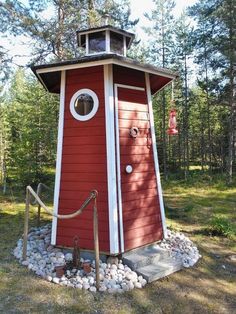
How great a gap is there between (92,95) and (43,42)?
5.73m

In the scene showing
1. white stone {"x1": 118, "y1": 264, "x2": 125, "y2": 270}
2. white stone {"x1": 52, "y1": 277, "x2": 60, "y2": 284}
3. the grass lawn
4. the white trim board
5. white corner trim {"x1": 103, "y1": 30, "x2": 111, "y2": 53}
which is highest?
white corner trim {"x1": 103, "y1": 30, "x2": 111, "y2": 53}

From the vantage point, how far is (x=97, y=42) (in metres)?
5.33

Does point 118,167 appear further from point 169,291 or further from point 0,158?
point 0,158

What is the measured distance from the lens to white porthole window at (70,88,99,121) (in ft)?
16.0

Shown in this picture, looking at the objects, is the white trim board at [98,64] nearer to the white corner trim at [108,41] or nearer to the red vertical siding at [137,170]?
the red vertical siding at [137,170]

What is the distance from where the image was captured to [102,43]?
528cm

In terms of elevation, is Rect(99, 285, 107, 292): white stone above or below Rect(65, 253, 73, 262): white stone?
below

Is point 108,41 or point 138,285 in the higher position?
point 108,41

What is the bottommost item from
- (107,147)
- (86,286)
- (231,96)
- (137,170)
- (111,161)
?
(86,286)

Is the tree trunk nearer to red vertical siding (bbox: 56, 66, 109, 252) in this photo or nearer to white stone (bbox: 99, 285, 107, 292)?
red vertical siding (bbox: 56, 66, 109, 252)

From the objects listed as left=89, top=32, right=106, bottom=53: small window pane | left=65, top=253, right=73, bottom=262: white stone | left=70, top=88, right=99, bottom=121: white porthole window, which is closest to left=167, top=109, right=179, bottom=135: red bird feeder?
left=70, top=88, right=99, bottom=121: white porthole window

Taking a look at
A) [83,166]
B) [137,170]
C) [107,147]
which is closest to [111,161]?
[107,147]

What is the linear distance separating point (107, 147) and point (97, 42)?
1.92 meters

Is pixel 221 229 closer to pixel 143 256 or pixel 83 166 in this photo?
pixel 143 256
